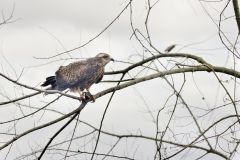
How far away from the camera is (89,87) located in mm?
5812

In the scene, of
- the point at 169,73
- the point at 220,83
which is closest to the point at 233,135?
the point at 220,83

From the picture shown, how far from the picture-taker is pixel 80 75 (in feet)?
19.3

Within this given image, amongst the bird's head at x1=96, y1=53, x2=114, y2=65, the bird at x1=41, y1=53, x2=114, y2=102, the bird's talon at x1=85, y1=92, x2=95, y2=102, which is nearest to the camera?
Result: the bird's talon at x1=85, y1=92, x2=95, y2=102

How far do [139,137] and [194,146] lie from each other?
820 mm

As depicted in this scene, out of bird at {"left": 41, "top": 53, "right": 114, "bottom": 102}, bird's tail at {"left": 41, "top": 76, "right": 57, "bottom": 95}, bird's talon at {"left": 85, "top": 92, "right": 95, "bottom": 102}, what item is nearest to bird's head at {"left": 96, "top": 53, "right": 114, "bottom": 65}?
bird at {"left": 41, "top": 53, "right": 114, "bottom": 102}

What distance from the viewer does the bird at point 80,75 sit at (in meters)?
5.64

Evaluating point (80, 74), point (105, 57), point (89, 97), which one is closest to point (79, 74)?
point (80, 74)

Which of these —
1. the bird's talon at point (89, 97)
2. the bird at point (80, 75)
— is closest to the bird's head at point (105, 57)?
the bird at point (80, 75)

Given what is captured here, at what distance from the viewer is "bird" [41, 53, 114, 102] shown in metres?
5.64

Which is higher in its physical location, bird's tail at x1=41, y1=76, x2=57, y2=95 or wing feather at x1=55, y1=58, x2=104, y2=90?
wing feather at x1=55, y1=58, x2=104, y2=90

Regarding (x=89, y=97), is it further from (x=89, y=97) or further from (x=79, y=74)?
(x=79, y=74)

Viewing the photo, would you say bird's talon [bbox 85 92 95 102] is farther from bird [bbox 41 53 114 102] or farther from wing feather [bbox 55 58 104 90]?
wing feather [bbox 55 58 104 90]

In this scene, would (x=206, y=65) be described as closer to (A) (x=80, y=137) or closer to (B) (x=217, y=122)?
(B) (x=217, y=122)

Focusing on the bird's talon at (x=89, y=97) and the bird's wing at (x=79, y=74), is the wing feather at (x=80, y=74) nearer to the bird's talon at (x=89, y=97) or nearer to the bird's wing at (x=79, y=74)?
the bird's wing at (x=79, y=74)
